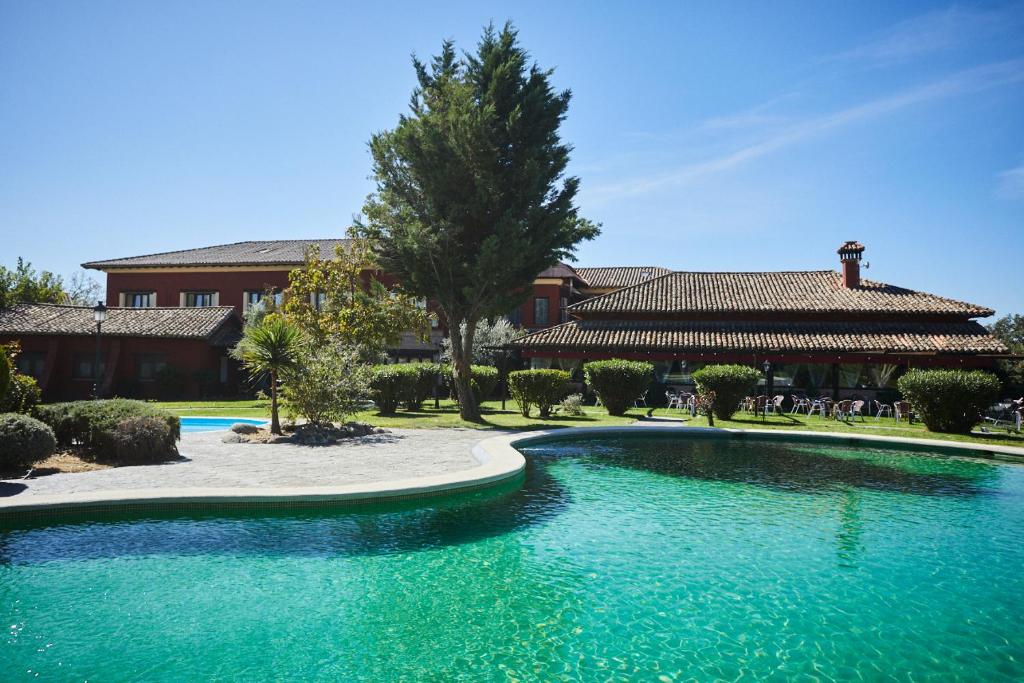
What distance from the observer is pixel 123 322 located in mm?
31016

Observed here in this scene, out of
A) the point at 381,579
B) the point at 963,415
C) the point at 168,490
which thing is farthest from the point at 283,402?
→ the point at 963,415

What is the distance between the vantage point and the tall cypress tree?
61.1ft

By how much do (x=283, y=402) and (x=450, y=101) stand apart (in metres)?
10.6

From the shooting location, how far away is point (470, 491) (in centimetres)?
923

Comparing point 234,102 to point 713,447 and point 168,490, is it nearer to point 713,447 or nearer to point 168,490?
point 168,490

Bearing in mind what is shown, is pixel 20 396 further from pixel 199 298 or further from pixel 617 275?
pixel 617 275

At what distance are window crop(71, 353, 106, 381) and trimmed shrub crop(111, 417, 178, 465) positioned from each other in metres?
22.8

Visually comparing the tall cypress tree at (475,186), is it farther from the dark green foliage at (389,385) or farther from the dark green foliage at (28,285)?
the dark green foliage at (28,285)

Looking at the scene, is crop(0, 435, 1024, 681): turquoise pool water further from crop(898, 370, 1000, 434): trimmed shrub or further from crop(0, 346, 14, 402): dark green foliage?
crop(898, 370, 1000, 434): trimmed shrub

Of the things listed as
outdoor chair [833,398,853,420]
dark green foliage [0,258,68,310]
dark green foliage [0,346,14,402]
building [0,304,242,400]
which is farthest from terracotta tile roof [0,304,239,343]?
outdoor chair [833,398,853,420]

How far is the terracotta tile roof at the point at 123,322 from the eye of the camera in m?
29.0

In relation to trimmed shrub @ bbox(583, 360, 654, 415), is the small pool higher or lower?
lower

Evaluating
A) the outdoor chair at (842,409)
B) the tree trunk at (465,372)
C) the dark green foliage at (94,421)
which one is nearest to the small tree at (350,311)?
the tree trunk at (465,372)

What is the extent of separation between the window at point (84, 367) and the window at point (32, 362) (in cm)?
125
